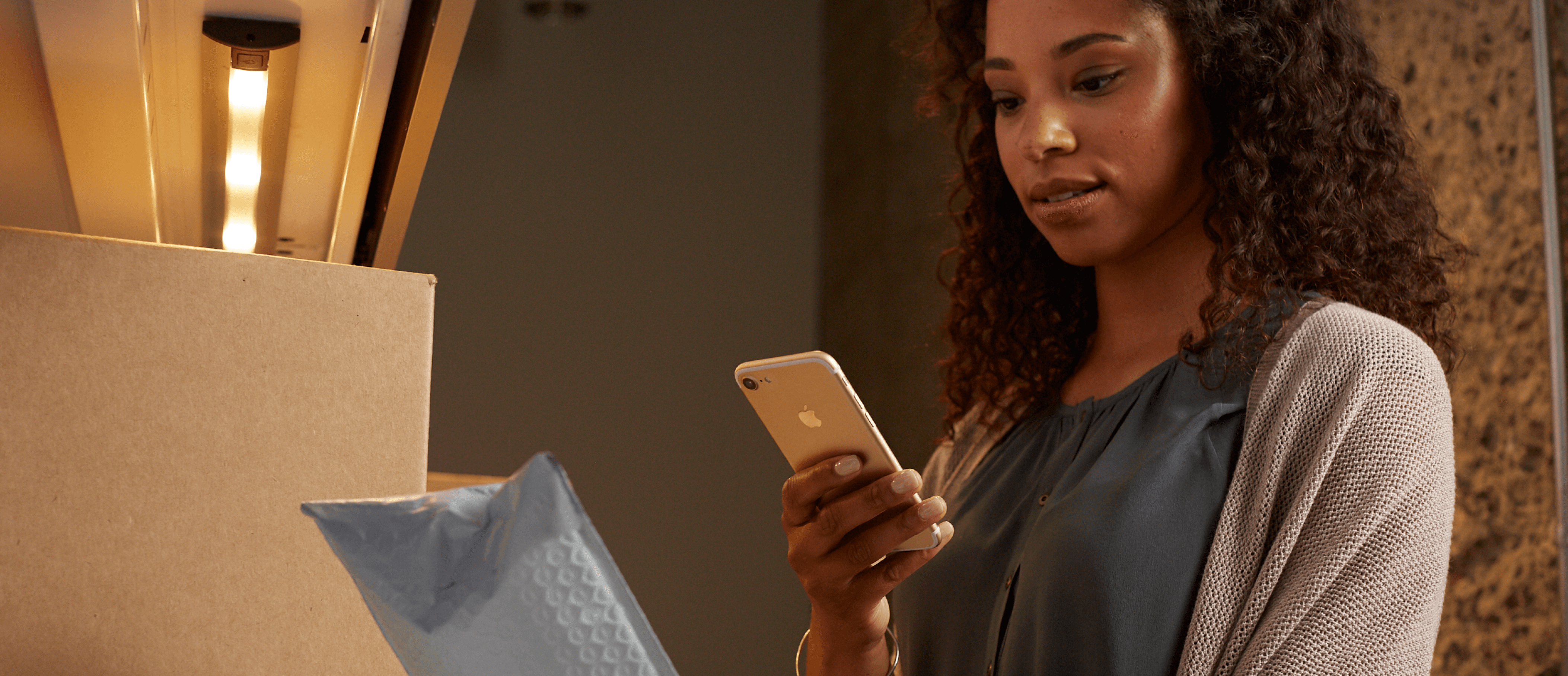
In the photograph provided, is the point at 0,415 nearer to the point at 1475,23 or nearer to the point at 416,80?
the point at 416,80

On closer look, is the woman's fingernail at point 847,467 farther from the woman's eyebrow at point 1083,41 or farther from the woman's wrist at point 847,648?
the woman's eyebrow at point 1083,41

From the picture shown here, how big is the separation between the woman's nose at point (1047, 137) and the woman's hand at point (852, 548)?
0.33m

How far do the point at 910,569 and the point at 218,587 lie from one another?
0.51 metres

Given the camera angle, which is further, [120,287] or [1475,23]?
[1475,23]

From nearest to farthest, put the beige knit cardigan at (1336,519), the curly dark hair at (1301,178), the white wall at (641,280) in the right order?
1. the beige knit cardigan at (1336,519)
2. the curly dark hair at (1301,178)
3. the white wall at (641,280)

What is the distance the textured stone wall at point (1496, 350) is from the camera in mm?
1426

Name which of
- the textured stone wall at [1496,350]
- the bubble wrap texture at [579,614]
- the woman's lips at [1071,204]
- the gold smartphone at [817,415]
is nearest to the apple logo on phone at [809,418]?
the gold smartphone at [817,415]

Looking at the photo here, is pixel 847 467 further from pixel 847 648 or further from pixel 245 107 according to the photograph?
pixel 245 107

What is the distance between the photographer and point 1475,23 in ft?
5.02

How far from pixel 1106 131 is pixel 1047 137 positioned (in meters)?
0.05

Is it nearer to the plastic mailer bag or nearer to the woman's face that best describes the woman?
the woman's face

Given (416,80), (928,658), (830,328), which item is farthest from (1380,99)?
(830,328)

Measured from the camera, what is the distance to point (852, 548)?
84 centimetres

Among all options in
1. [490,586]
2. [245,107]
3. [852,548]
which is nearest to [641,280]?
[852,548]
